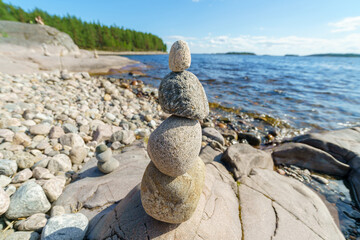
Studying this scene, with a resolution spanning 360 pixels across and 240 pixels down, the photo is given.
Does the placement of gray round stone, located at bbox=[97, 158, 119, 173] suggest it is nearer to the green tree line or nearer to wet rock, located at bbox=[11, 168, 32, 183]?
wet rock, located at bbox=[11, 168, 32, 183]

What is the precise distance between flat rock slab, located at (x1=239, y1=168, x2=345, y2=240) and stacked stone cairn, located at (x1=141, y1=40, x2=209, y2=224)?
3.86 feet

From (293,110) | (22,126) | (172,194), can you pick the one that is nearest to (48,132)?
(22,126)

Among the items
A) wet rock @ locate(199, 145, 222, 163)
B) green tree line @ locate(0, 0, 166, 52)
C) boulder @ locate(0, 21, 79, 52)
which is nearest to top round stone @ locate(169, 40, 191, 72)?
wet rock @ locate(199, 145, 222, 163)

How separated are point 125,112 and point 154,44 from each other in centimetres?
9129

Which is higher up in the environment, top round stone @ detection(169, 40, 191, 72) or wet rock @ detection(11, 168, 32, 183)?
top round stone @ detection(169, 40, 191, 72)

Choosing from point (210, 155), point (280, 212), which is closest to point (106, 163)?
point (210, 155)

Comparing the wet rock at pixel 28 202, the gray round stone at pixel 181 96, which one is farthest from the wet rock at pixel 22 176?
the gray round stone at pixel 181 96

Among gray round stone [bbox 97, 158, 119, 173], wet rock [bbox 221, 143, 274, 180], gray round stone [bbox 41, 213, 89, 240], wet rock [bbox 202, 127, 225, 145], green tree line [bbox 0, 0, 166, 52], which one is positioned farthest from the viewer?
green tree line [bbox 0, 0, 166, 52]

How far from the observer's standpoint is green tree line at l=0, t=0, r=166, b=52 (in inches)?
1609

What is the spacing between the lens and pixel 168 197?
2031 millimetres

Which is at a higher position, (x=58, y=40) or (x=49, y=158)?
(x=58, y=40)

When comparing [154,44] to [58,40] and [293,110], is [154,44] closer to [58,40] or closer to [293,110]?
[58,40]

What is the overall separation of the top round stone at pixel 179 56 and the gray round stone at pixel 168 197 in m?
1.32

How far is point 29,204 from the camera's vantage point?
2566mm
